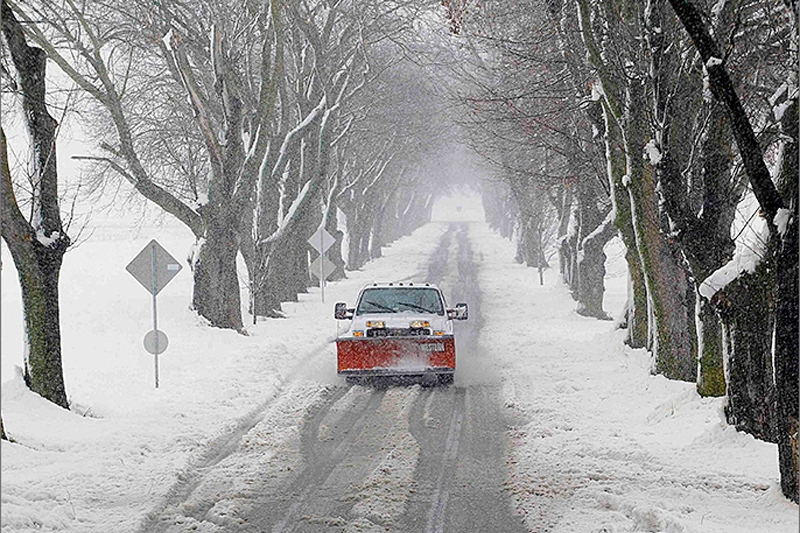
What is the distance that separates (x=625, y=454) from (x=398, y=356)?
5.42 m

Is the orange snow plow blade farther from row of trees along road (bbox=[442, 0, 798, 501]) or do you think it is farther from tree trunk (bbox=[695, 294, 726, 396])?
tree trunk (bbox=[695, 294, 726, 396])

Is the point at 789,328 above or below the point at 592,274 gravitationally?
Result: above

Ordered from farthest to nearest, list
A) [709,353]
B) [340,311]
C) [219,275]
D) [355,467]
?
[219,275], [340,311], [709,353], [355,467]

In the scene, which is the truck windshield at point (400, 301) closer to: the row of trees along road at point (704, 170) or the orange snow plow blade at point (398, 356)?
the orange snow plow blade at point (398, 356)

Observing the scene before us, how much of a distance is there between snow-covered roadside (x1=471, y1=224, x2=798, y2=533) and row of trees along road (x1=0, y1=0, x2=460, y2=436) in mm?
6399

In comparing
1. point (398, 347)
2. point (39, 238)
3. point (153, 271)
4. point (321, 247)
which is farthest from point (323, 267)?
point (39, 238)

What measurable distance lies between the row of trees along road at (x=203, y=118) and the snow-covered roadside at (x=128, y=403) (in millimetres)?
Result: 1036

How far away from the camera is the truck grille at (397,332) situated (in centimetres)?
1552

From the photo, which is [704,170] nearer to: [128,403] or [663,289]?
[663,289]

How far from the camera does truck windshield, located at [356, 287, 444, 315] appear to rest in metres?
16.8

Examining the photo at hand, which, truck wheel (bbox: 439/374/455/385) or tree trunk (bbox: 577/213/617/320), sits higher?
tree trunk (bbox: 577/213/617/320)

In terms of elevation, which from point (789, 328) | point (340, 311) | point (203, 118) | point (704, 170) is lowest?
point (340, 311)

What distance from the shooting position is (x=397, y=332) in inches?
612

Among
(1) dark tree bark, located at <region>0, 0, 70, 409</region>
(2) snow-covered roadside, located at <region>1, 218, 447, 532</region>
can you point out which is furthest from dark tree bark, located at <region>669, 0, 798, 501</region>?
(1) dark tree bark, located at <region>0, 0, 70, 409</region>
